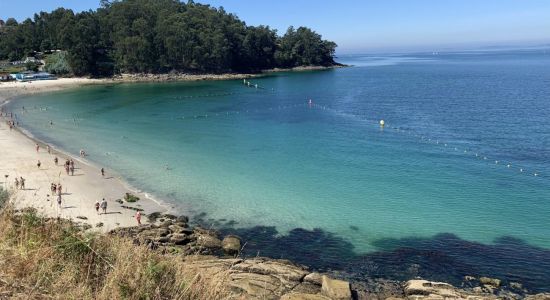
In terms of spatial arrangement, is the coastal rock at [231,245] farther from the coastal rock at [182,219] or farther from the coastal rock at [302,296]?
the coastal rock at [302,296]

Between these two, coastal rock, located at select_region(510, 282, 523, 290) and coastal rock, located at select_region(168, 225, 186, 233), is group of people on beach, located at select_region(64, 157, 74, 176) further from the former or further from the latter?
coastal rock, located at select_region(510, 282, 523, 290)

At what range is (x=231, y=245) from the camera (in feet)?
80.6

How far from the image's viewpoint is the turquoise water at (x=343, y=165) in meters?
27.0

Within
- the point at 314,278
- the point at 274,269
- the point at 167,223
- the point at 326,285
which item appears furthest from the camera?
the point at 167,223

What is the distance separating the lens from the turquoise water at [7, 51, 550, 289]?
27.0 m

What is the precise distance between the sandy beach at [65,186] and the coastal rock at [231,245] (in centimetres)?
665

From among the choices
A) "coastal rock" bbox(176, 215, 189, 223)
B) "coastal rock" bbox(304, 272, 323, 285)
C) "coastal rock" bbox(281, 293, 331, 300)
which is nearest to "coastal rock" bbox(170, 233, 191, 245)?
"coastal rock" bbox(176, 215, 189, 223)

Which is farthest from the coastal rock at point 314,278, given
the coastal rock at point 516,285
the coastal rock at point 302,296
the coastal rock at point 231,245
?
the coastal rock at point 516,285

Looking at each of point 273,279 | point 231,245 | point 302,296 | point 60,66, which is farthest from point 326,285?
point 60,66

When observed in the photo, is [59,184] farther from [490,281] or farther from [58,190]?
[490,281]

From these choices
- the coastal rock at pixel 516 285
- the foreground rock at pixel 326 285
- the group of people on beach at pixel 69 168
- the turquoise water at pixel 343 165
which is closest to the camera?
the foreground rock at pixel 326 285

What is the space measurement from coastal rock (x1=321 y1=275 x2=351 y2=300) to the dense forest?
12233 cm

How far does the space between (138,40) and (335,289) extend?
407 feet

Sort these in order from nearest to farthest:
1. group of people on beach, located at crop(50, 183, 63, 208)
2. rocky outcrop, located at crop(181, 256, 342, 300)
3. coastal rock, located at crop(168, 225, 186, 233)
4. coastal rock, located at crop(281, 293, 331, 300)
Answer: coastal rock, located at crop(281, 293, 331, 300) < rocky outcrop, located at crop(181, 256, 342, 300) < coastal rock, located at crop(168, 225, 186, 233) < group of people on beach, located at crop(50, 183, 63, 208)
